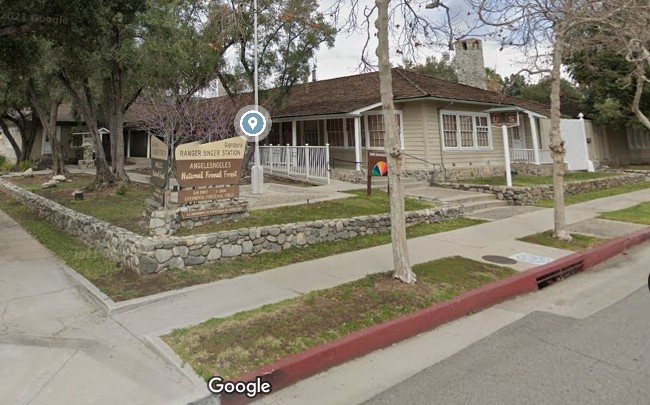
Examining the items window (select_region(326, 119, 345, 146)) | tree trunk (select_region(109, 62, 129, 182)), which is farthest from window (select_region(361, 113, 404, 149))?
tree trunk (select_region(109, 62, 129, 182))

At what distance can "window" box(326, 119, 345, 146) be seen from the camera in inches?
768

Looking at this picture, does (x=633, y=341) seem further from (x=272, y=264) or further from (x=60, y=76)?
Result: (x=60, y=76)

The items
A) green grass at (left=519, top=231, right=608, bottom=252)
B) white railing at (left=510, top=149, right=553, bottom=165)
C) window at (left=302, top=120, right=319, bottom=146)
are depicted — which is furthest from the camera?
white railing at (left=510, top=149, right=553, bottom=165)

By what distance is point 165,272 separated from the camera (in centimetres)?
661

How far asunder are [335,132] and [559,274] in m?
14.1

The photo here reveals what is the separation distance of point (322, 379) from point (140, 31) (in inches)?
531

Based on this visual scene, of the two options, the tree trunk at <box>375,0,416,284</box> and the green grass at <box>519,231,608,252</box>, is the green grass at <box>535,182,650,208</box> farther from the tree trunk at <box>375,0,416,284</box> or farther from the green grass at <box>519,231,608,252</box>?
the tree trunk at <box>375,0,416,284</box>

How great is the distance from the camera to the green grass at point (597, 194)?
1458 cm

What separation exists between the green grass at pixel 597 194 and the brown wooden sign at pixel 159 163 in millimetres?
12198

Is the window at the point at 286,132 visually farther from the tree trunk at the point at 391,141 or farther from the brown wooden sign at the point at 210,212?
the tree trunk at the point at 391,141

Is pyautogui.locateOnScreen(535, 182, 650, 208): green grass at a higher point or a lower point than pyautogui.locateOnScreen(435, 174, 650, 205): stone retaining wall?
lower

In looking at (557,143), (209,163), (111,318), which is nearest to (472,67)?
(557,143)

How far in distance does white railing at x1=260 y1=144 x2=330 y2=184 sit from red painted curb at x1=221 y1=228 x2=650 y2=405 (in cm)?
999

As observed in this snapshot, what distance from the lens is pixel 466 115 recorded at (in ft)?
63.2
